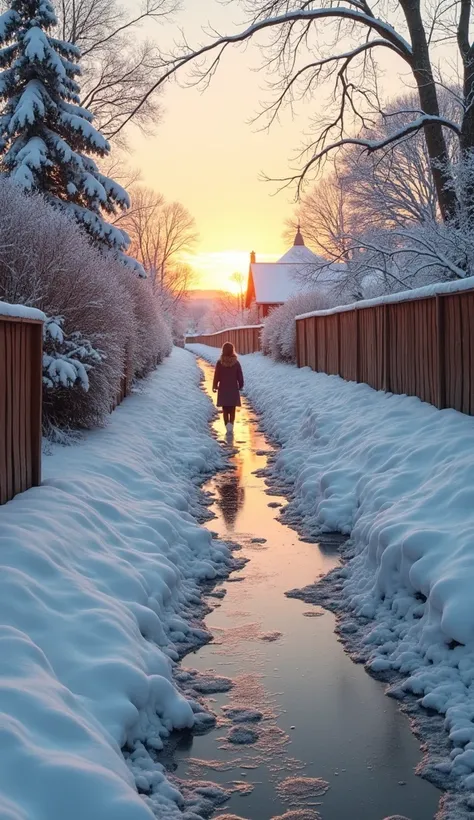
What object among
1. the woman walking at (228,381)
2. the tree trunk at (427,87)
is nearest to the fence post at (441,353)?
the woman walking at (228,381)

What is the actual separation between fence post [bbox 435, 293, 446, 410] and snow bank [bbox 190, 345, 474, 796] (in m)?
0.18

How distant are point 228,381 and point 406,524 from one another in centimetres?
807

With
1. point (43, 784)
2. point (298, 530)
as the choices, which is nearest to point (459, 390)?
point (298, 530)

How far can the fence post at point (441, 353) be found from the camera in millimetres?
8727

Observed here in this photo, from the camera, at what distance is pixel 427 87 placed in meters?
14.5

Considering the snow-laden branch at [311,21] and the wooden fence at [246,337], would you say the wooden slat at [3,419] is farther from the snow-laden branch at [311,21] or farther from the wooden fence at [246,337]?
the wooden fence at [246,337]

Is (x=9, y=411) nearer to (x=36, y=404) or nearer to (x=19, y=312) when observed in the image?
(x=36, y=404)

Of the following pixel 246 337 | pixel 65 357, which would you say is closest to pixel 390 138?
pixel 65 357

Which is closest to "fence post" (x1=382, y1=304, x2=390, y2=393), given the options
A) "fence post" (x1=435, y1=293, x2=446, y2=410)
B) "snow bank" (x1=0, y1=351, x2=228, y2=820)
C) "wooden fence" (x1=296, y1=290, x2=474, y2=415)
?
"wooden fence" (x1=296, y1=290, x2=474, y2=415)

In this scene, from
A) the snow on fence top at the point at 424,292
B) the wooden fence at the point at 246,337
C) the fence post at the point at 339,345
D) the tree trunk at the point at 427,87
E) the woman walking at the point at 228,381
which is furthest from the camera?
the wooden fence at the point at 246,337

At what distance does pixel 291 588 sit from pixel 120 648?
83.6 inches

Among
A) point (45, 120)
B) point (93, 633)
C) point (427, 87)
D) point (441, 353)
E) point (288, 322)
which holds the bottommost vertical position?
point (93, 633)

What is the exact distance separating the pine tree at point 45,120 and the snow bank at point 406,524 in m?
9.42

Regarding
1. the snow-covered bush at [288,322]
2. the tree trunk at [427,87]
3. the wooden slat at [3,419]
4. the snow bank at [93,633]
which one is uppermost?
the tree trunk at [427,87]
